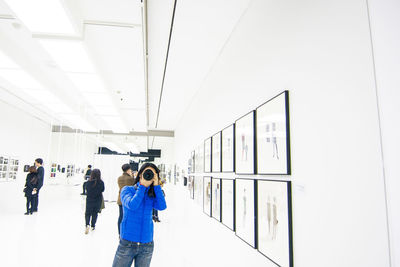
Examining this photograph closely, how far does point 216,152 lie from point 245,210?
5.11ft

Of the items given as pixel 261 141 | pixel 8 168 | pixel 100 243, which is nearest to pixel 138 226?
pixel 261 141

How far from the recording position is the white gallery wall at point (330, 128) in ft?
4.29

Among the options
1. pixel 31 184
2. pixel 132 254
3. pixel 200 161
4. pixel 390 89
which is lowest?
pixel 132 254

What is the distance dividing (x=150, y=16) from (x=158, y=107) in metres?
4.99

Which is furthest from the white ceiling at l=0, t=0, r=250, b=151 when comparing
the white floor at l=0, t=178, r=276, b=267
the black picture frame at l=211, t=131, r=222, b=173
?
the white floor at l=0, t=178, r=276, b=267

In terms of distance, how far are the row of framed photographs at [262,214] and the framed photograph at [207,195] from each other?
0.81 m

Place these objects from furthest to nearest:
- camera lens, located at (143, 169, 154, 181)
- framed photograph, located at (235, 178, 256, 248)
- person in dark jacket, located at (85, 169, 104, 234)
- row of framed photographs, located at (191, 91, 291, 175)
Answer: person in dark jacket, located at (85, 169, 104, 234)
framed photograph, located at (235, 178, 256, 248)
camera lens, located at (143, 169, 154, 181)
row of framed photographs, located at (191, 91, 291, 175)

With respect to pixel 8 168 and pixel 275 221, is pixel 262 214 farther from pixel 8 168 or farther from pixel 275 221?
pixel 8 168

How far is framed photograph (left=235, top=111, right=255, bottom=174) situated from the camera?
108 inches

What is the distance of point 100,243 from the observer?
A: 5.45 metres

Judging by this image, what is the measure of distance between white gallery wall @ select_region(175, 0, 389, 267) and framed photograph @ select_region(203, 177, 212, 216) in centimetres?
260

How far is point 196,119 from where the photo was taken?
6.48 meters

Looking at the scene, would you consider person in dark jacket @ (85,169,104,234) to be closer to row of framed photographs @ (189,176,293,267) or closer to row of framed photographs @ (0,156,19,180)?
row of framed photographs @ (189,176,293,267)

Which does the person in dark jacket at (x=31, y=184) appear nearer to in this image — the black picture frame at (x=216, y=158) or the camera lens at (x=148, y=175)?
the black picture frame at (x=216, y=158)
